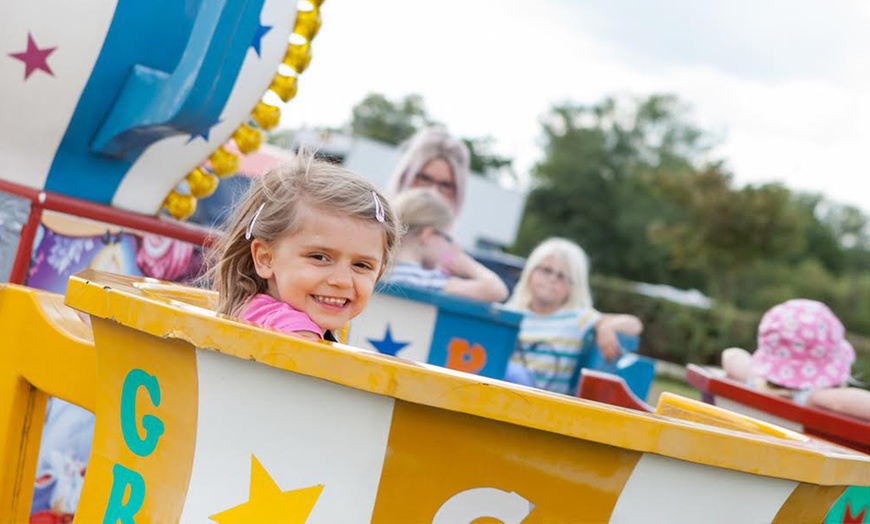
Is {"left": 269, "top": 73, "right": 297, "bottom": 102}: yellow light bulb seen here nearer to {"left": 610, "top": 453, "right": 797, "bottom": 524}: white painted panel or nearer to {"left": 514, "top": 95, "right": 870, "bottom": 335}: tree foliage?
{"left": 610, "top": 453, "right": 797, "bottom": 524}: white painted panel

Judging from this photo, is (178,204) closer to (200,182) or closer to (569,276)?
(200,182)

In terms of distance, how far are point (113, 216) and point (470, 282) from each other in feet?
5.77

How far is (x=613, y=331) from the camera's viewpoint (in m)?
3.80

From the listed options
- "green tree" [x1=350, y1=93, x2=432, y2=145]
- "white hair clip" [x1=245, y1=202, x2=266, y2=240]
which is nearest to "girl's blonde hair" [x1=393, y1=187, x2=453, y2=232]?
"white hair clip" [x1=245, y1=202, x2=266, y2=240]

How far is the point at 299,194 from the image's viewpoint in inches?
60.1

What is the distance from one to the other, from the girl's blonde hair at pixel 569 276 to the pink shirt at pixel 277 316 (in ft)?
9.71

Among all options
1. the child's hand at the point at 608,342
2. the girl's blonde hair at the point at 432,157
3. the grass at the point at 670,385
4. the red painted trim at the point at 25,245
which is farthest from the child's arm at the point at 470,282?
the grass at the point at 670,385

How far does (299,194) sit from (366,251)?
0.42 ft

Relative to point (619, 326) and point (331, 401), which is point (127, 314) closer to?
point (331, 401)

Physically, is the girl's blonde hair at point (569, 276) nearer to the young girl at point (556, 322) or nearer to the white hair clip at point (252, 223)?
the young girl at point (556, 322)

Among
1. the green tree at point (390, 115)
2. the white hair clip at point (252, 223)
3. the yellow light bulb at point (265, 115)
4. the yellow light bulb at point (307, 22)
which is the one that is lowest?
the white hair clip at point (252, 223)

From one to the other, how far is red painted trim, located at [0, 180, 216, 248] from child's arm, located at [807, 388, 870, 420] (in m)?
1.53

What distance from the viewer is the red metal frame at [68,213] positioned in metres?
2.02

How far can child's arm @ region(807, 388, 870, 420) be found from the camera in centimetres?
254
